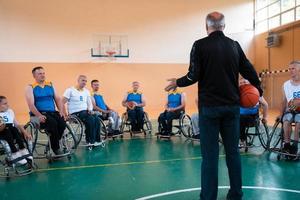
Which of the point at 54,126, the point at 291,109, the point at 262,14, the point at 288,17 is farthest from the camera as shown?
the point at 262,14

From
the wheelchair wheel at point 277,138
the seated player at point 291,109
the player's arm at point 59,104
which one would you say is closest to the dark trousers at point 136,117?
the player's arm at point 59,104

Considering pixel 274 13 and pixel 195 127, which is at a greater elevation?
pixel 274 13

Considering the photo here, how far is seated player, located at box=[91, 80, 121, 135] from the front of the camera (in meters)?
5.11

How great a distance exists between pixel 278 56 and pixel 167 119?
677cm

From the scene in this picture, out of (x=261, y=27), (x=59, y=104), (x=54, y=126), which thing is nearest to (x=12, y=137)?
(x=54, y=126)

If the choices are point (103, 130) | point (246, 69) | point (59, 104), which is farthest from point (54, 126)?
point (246, 69)

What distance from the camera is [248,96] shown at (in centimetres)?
227

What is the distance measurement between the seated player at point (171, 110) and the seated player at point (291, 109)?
1.83 metres

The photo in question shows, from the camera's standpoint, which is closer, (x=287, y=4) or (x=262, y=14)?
(x=287, y=4)

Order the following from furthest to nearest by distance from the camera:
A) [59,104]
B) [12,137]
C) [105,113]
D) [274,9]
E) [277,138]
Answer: [274,9] < [105,113] < [277,138] < [59,104] < [12,137]

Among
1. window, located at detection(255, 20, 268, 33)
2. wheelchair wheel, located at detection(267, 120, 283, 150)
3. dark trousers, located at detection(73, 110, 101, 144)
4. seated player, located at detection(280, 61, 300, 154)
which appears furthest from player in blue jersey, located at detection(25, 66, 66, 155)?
window, located at detection(255, 20, 268, 33)

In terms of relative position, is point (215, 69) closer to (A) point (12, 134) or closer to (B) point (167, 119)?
(A) point (12, 134)

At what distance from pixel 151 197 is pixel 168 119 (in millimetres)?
2731

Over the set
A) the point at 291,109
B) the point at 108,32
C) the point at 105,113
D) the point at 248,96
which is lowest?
the point at 105,113
